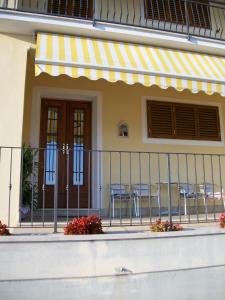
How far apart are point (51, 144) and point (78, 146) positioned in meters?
0.92

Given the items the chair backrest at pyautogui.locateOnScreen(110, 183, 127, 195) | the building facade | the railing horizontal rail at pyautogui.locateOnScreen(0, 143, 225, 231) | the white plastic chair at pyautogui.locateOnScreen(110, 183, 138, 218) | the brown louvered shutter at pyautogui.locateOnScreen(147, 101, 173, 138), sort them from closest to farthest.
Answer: the building facade, the railing horizontal rail at pyautogui.locateOnScreen(0, 143, 225, 231), the white plastic chair at pyautogui.locateOnScreen(110, 183, 138, 218), the chair backrest at pyautogui.locateOnScreen(110, 183, 127, 195), the brown louvered shutter at pyautogui.locateOnScreen(147, 101, 173, 138)

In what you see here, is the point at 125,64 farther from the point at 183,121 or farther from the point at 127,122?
the point at 183,121

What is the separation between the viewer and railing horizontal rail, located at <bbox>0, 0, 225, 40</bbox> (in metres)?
11.2

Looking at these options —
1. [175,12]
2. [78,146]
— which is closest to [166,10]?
[175,12]

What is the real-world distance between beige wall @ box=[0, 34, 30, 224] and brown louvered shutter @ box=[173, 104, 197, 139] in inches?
232

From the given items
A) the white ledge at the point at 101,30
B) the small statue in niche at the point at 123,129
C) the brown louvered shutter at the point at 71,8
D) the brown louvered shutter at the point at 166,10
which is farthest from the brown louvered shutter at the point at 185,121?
the brown louvered shutter at the point at 71,8

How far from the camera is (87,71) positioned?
7945mm

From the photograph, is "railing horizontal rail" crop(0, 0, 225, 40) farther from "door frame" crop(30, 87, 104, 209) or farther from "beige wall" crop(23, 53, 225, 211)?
"door frame" crop(30, 87, 104, 209)

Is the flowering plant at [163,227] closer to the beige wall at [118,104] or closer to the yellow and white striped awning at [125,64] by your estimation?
the yellow and white striped awning at [125,64]

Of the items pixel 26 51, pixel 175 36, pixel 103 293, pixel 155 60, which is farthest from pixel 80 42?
pixel 103 293

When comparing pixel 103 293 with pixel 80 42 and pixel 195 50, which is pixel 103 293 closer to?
pixel 80 42

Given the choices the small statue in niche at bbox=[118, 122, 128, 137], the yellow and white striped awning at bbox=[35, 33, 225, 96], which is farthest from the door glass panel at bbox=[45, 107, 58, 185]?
the yellow and white striped awning at bbox=[35, 33, 225, 96]

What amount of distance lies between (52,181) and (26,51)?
167 inches

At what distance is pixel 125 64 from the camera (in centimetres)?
835
